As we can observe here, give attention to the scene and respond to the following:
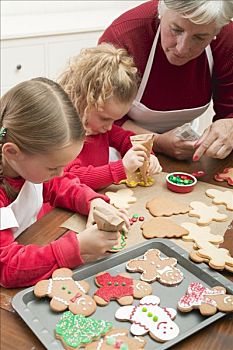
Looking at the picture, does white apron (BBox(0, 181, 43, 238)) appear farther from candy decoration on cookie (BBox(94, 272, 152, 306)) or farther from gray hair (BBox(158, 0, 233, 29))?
gray hair (BBox(158, 0, 233, 29))

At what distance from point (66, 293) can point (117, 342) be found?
0.15 m

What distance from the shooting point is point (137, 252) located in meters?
1.03

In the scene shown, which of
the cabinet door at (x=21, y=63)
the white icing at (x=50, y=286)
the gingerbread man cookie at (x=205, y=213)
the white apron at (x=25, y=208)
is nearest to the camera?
the white icing at (x=50, y=286)

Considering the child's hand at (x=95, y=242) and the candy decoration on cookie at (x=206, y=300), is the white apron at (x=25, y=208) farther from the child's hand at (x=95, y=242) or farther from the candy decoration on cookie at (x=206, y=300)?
the candy decoration on cookie at (x=206, y=300)

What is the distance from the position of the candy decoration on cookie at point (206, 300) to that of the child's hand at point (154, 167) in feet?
1.63

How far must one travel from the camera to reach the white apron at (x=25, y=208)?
1.01 metres

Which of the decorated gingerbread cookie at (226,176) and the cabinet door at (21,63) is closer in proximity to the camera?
the decorated gingerbread cookie at (226,176)

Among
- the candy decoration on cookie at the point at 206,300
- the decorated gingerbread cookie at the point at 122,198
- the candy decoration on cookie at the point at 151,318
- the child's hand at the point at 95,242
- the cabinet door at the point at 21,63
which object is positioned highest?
the child's hand at the point at 95,242

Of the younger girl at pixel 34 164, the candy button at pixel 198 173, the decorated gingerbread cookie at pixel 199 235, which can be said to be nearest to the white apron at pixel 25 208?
the younger girl at pixel 34 164

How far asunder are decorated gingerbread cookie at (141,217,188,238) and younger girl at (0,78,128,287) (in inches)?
5.6

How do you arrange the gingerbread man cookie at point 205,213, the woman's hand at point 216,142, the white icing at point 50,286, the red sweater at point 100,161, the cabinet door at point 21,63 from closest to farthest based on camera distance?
the white icing at point 50,286, the gingerbread man cookie at point 205,213, the red sweater at point 100,161, the woman's hand at point 216,142, the cabinet door at point 21,63

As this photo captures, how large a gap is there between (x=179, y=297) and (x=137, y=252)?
16 cm

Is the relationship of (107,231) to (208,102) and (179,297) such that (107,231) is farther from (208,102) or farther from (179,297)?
(208,102)

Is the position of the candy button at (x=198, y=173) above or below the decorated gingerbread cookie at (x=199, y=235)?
below
